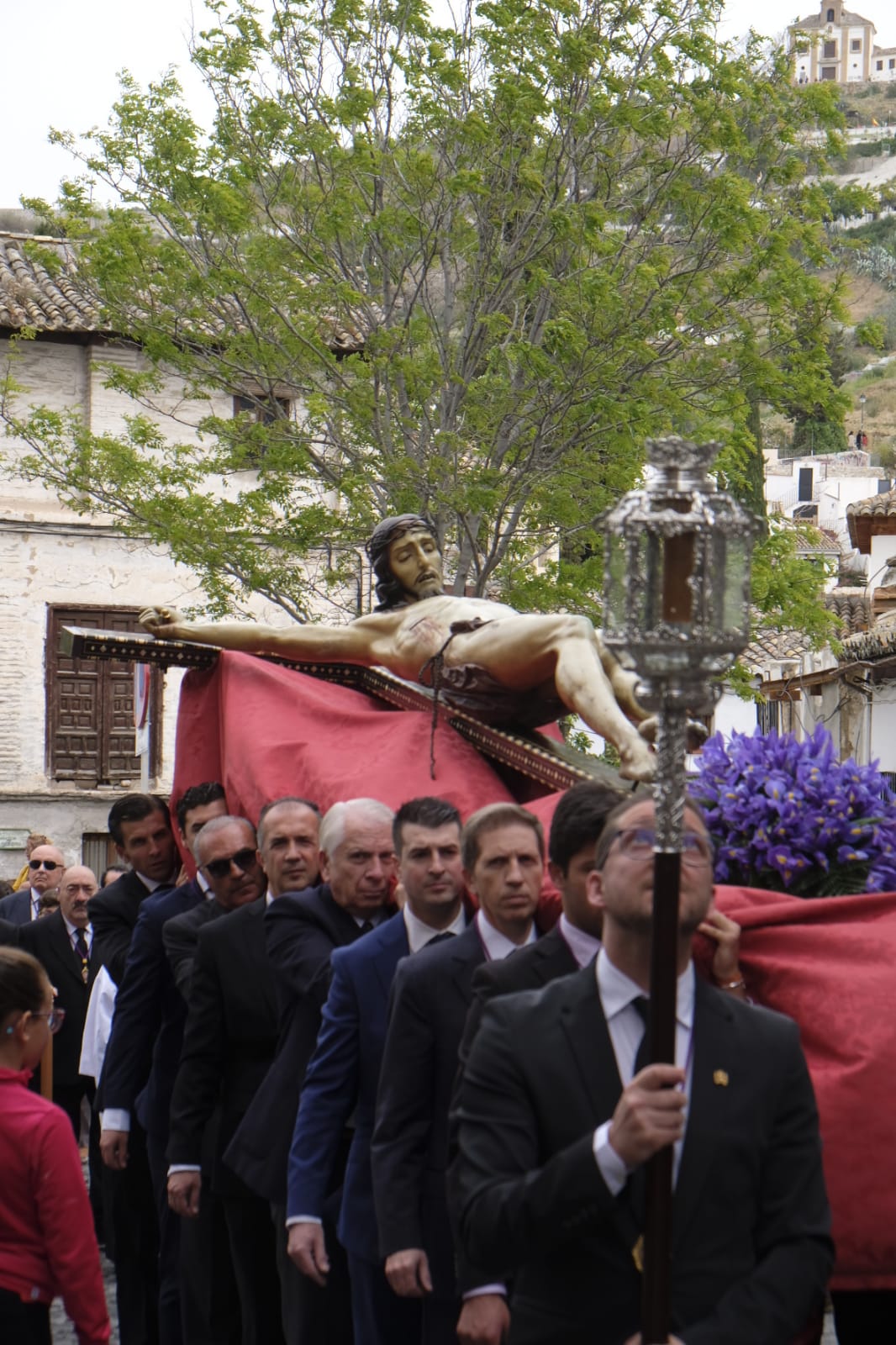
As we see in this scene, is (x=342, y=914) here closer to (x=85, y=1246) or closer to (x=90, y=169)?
(x=85, y=1246)

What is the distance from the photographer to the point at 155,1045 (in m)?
6.90

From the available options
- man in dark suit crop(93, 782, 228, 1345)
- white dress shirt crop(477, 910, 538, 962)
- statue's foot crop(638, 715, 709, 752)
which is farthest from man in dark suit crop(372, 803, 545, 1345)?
man in dark suit crop(93, 782, 228, 1345)

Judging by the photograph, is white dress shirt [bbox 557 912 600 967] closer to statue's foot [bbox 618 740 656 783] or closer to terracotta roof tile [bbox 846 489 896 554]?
statue's foot [bbox 618 740 656 783]

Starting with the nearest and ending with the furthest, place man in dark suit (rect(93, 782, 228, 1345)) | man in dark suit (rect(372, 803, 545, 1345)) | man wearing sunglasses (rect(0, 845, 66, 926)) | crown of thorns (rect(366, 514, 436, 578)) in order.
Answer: man in dark suit (rect(372, 803, 545, 1345)) → man in dark suit (rect(93, 782, 228, 1345)) → crown of thorns (rect(366, 514, 436, 578)) → man wearing sunglasses (rect(0, 845, 66, 926))

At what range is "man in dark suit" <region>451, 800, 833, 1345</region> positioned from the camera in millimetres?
2895

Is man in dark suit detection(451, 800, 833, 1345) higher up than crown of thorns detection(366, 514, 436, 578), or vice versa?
crown of thorns detection(366, 514, 436, 578)

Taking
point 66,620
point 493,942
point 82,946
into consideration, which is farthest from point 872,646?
point 493,942

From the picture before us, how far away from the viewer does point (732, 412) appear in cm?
1451

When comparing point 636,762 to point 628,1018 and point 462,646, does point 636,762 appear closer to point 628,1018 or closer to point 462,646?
point 462,646

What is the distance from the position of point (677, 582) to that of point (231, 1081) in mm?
3682

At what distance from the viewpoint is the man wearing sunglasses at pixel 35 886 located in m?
11.4

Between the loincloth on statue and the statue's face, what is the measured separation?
61 centimetres

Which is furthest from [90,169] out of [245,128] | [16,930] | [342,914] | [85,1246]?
[85,1246]

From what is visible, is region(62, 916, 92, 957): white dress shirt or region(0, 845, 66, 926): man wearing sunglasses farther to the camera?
region(0, 845, 66, 926): man wearing sunglasses
